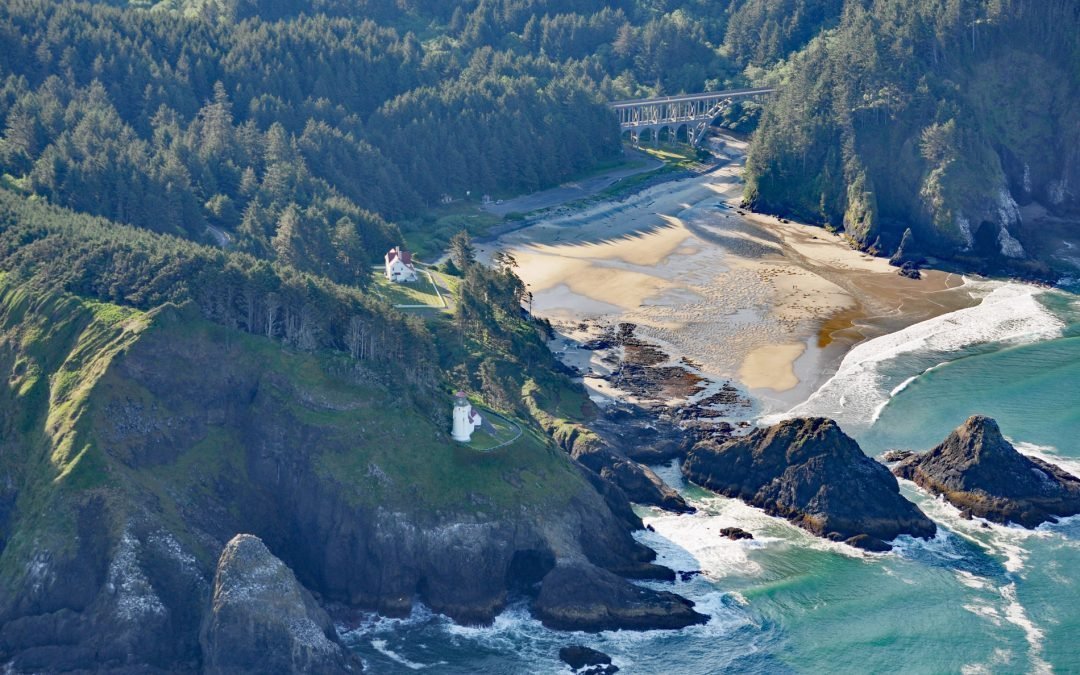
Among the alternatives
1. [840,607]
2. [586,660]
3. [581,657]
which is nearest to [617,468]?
[840,607]

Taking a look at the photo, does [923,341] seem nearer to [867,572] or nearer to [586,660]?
[867,572]

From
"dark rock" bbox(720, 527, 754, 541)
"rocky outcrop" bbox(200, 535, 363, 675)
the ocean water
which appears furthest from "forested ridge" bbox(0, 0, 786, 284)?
"rocky outcrop" bbox(200, 535, 363, 675)

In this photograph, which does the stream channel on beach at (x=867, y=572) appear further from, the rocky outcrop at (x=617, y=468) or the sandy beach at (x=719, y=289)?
the rocky outcrop at (x=617, y=468)

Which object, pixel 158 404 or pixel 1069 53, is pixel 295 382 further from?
pixel 1069 53

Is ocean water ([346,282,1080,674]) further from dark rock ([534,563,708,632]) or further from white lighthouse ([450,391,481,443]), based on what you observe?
white lighthouse ([450,391,481,443])

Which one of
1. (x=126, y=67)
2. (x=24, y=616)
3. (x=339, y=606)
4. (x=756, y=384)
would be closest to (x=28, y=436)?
(x=24, y=616)

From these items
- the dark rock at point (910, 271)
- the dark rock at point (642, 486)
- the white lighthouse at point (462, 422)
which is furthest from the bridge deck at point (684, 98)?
the white lighthouse at point (462, 422)
